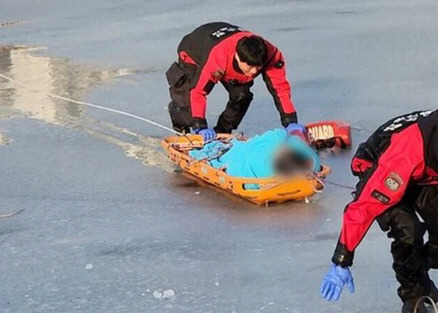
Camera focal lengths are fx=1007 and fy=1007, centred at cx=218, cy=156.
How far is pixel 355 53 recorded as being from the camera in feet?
32.1

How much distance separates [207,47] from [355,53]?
3.84 meters

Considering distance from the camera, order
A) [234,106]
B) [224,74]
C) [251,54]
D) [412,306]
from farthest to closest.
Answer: [234,106] → [224,74] → [251,54] → [412,306]

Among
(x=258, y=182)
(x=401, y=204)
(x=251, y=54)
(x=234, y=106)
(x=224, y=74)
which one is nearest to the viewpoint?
(x=401, y=204)

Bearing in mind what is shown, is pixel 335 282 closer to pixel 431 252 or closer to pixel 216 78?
pixel 431 252

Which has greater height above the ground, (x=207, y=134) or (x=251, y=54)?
(x=251, y=54)

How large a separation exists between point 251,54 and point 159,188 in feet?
3.02

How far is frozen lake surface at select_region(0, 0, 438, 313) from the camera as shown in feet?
13.4

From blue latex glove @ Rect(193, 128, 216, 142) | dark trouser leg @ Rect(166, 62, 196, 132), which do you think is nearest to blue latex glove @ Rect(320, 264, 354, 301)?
blue latex glove @ Rect(193, 128, 216, 142)

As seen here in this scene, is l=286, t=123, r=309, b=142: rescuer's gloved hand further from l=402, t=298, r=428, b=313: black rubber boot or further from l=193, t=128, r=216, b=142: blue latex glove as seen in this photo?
l=402, t=298, r=428, b=313: black rubber boot

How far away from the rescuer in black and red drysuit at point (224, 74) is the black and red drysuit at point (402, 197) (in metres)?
2.24

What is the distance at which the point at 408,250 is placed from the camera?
137 inches

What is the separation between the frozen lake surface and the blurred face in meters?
0.71

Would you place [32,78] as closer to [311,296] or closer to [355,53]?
[355,53]

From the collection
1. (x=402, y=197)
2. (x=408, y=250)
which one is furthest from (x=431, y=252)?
(x=402, y=197)
